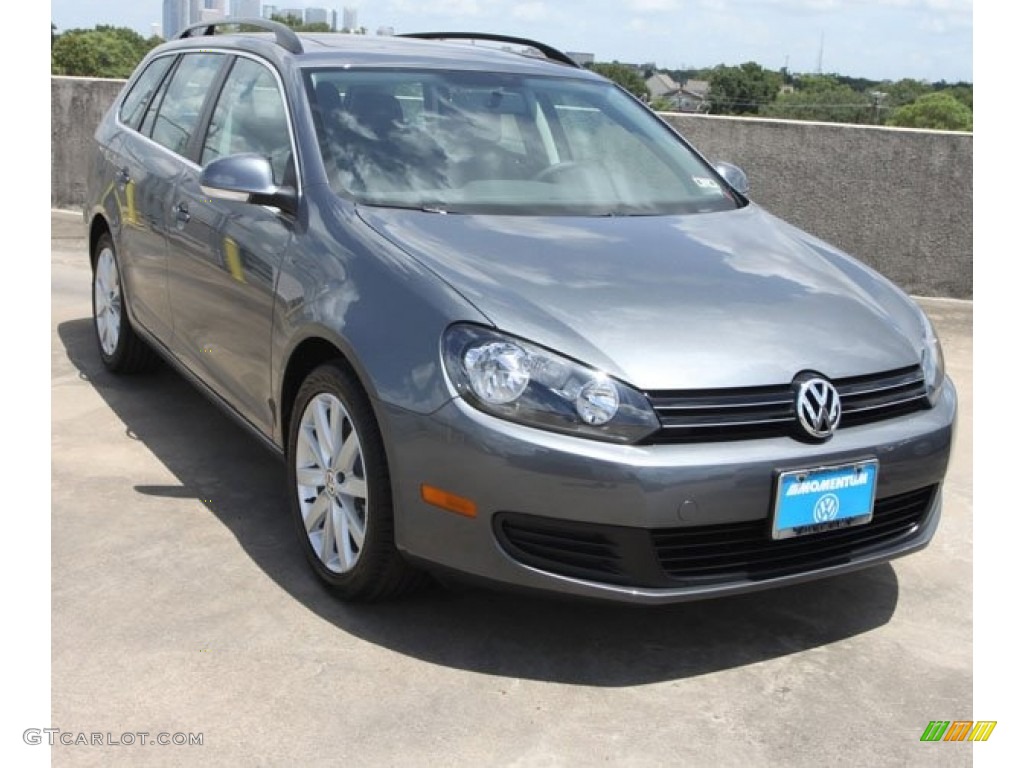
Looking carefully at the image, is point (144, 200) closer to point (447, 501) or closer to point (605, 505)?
point (447, 501)

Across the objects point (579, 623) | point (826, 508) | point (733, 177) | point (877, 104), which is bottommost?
point (579, 623)

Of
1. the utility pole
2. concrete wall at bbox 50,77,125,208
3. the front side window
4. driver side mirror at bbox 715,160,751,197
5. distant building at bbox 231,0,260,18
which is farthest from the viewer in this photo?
the utility pole

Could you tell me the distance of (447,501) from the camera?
10.5ft

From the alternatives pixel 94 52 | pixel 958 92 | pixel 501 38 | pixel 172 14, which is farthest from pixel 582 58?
pixel 958 92

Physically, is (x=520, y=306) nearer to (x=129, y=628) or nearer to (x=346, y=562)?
(x=346, y=562)

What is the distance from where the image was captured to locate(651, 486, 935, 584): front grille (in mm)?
3182

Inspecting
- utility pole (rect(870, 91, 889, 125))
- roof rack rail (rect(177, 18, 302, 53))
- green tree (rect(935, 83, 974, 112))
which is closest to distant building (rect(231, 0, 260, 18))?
roof rack rail (rect(177, 18, 302, 53))

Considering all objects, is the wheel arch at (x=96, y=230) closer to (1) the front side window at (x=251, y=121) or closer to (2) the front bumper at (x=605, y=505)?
(1) the front side window at (x=251, y=121)

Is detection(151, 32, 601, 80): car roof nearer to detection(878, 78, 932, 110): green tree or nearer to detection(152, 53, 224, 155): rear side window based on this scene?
detection(152, 53, 224, 155): rear side window

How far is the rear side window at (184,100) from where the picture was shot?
16.5 feet

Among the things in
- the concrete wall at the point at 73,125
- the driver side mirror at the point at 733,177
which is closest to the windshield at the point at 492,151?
the driver side mirror at the point at 733,177

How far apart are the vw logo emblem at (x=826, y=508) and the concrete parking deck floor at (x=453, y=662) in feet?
1.53

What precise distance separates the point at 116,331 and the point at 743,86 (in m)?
69.5
